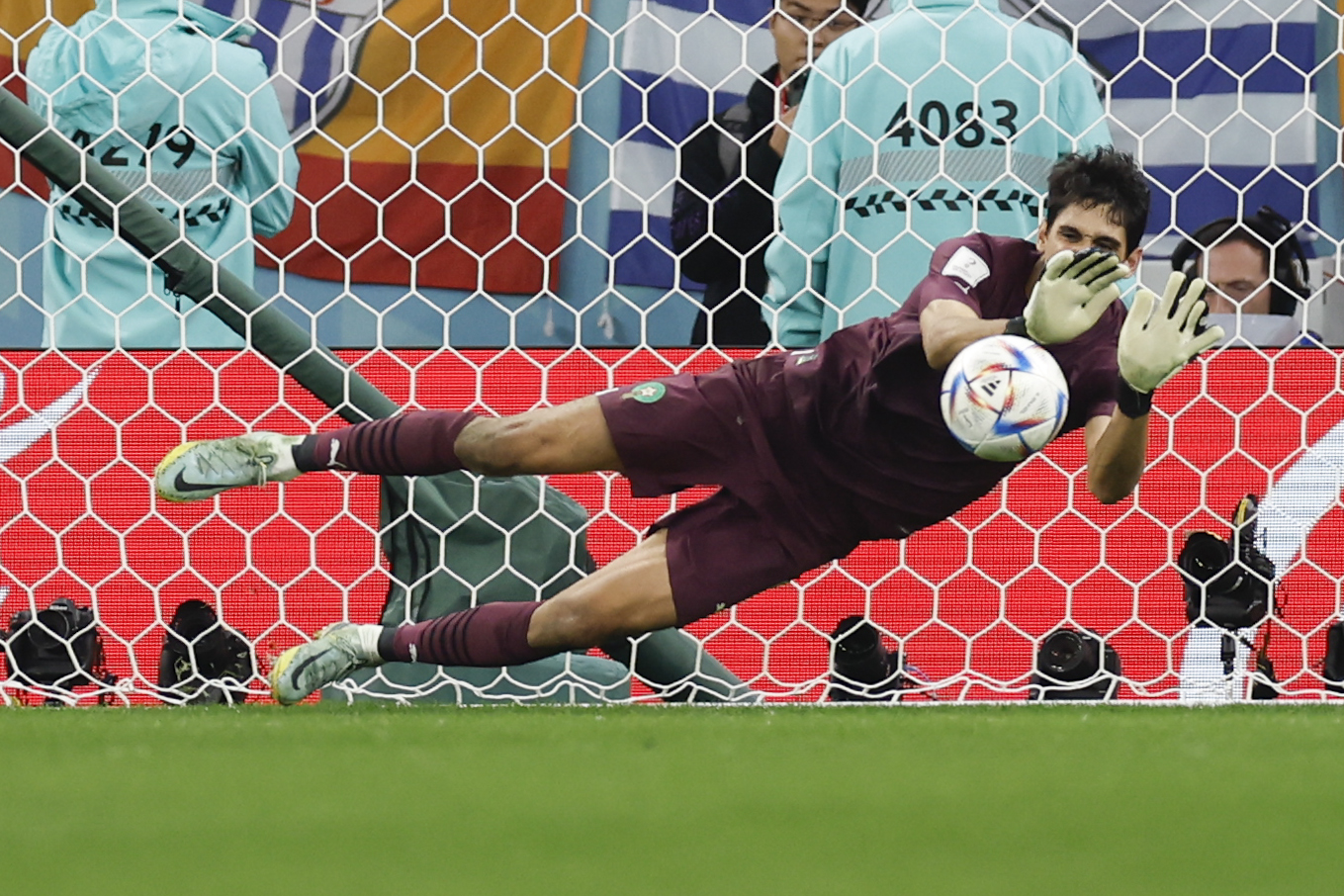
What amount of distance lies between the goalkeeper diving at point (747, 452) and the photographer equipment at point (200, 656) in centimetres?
52

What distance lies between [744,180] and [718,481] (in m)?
1.07

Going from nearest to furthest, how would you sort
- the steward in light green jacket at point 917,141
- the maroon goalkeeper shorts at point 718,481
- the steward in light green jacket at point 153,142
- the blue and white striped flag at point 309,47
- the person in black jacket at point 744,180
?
1. the maroon goalkeeper shorts at point 718,481
2. the steward in light green jacket at point 917,141
3. the steward in light green jacket at point 153,142
4. the person in black jacket at point 744,180
5. the blue and white striped flag at point 309,47

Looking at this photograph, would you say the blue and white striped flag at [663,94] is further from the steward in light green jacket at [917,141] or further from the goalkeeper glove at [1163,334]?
the goalkeeper glove at [1163,334]

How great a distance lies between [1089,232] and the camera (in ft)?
8.43

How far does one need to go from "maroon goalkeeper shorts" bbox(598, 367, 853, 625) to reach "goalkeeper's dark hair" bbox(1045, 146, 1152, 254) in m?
0.63

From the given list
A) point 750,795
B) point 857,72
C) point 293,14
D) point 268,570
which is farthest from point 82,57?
point 750,795

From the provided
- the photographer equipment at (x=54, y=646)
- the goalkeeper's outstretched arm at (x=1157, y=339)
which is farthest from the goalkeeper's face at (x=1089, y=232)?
the photographer equipment at (x=54, y=646)

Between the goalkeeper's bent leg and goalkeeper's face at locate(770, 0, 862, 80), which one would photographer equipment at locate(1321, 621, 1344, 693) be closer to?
the goalkeeper's bent leg

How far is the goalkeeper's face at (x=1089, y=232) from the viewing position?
8.42 feet

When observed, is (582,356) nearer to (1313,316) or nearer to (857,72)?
(857,72)

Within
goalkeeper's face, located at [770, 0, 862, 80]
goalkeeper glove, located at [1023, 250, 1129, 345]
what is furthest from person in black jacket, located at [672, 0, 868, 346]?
goalkeeper glove, located at [1023, 250, 1129, 345]

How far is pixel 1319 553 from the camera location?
10.6 ft

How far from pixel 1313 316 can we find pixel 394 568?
2157 mm

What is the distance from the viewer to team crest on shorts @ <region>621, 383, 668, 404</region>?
2.70 metres
